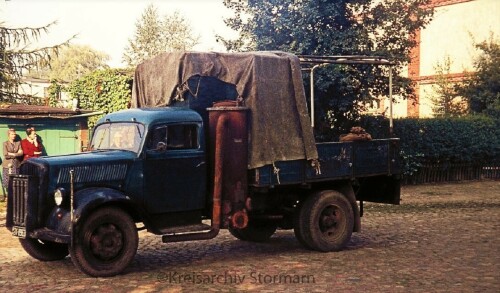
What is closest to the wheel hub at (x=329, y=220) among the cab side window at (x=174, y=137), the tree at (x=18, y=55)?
the cab side window at (x=174, y=137)

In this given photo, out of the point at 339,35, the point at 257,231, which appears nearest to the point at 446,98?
the point at 339,35

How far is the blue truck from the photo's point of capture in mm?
8898

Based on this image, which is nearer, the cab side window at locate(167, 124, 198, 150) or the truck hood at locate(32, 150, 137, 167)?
the truck hood at locate(32, 150, 137, 167)

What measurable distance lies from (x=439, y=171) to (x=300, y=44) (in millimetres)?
8424

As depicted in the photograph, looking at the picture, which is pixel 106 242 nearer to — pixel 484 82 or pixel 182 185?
pixel 182 185

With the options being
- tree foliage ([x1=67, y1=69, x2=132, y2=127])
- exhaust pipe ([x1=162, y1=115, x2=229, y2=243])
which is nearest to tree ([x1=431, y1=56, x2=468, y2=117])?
→ tree foliage ([x1=67, y1=69, x2=132, y2=127])

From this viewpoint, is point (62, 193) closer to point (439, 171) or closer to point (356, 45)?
point (356, 45)

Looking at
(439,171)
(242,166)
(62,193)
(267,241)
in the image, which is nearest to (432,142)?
(439,171)

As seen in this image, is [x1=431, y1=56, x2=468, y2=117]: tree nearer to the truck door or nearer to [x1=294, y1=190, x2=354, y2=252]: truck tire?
[x1=294, y1=190, x2=354, y2=252]: truck tire

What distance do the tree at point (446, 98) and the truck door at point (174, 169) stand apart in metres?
24.9

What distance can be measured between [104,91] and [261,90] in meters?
11.9

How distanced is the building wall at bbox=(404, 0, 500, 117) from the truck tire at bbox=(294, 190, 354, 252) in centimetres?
2561

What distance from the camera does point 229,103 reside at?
10.1 m

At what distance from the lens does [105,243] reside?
8.88 meters
